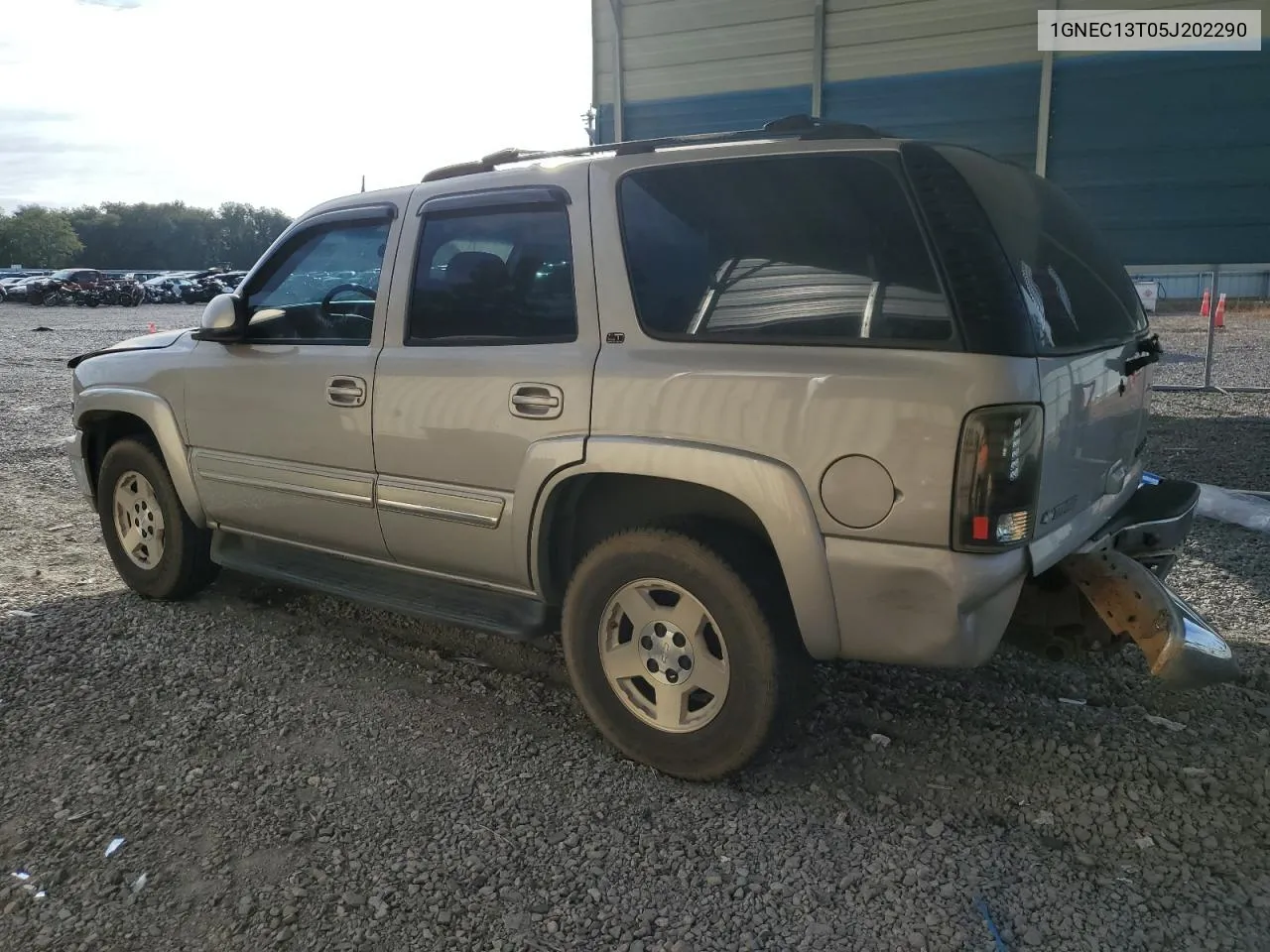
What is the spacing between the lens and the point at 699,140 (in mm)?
3143

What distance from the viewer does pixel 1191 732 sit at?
3.29 m

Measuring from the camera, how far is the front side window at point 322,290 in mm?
3861

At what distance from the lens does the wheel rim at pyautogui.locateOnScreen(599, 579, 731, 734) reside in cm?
299

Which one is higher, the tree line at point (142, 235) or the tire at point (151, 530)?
the tree line at point (142, 235)

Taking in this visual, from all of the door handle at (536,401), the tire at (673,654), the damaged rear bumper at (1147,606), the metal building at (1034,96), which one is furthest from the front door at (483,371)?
the metal building at (1034,96)

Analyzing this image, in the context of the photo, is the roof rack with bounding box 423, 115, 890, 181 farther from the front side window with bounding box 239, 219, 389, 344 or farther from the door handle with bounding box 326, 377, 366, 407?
the door handle with bounding box 326, 377, 366, 407

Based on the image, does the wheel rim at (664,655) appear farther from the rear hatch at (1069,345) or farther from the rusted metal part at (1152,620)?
the rusted metal part at (1152,620)

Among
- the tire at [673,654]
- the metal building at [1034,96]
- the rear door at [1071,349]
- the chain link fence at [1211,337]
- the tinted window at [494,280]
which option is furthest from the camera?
the chain link fence at [1211,337]

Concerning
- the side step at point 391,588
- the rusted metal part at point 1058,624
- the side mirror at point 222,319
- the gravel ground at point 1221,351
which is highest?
the side mirror at point 222,319

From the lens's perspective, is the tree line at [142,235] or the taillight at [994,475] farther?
the tree line at [142,235]

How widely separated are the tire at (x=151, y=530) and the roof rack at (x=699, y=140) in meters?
2.08

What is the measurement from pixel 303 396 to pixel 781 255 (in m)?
2.10

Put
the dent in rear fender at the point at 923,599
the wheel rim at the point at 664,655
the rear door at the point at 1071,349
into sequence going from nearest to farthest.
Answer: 1. the dent in rear fender at the point at 923,599
2. the rear door at the point at 1071,349
3. the wheel rim at the point at 664,655

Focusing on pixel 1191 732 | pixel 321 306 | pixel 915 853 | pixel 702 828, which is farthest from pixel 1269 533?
pixel 321 306
